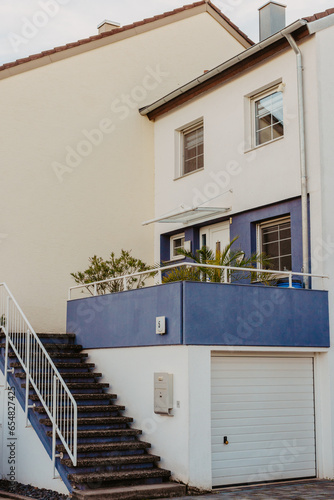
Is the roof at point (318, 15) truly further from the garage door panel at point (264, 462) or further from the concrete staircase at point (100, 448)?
the garage door panel at point (264, 462)

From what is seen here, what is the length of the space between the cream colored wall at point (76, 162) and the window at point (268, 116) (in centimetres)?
382

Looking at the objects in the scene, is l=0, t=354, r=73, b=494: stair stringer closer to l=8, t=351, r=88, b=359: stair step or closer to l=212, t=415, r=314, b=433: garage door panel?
l=8, t=351, r=88, b=359: stair step

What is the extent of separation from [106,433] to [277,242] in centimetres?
497

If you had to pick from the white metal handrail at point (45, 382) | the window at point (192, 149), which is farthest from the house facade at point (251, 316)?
the white metal handrail at point (45, 382)

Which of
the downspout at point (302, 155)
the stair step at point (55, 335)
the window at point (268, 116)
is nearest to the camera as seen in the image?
the downspout at point (302, 155)

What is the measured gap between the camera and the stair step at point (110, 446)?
978 cm

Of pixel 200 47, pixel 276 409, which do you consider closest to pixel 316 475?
pixel 276 409

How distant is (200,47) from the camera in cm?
1769

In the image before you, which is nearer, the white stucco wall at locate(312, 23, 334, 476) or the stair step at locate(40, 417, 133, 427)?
the stair step at locate(40, 417, 133, 427)

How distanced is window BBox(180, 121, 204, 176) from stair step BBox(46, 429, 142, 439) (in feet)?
21.7

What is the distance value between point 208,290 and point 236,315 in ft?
2.14

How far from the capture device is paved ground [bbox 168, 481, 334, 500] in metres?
9.16

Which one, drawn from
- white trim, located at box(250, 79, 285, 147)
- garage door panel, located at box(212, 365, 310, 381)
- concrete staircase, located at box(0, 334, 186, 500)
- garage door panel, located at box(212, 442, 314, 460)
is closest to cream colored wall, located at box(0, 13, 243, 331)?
concrete staircase, located at box(0, 334, 186, 500)

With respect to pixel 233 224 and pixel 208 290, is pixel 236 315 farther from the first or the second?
pixel 233 224
